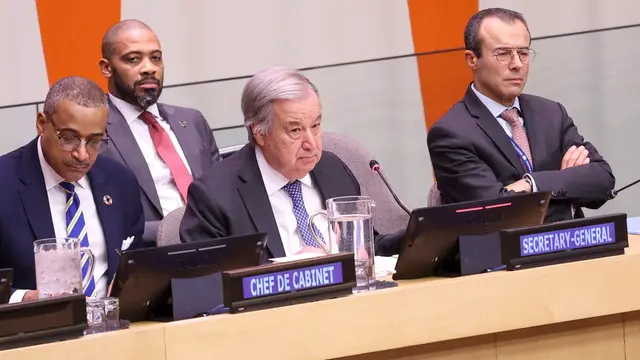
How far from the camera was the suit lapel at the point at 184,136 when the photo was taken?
407 cm

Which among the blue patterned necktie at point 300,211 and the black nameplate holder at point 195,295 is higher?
the blue patterned necktie at point 300,211

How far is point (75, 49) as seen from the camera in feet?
16.7

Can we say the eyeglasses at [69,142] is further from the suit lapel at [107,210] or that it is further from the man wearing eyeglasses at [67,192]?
the suit lapel at [107,210]

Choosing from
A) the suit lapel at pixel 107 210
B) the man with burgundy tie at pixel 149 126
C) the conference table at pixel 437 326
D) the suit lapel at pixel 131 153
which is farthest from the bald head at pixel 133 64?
the conference table at pixel 437 326

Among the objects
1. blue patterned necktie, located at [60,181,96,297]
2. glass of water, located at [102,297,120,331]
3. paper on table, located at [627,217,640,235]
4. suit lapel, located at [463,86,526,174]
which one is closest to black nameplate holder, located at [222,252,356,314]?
glass of water, located at [102,297,120,331]

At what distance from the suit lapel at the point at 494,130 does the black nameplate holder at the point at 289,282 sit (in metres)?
1.29

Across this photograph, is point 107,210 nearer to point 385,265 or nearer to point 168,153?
point 385,265

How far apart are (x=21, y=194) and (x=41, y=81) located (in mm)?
2301

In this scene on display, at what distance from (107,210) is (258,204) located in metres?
0.40

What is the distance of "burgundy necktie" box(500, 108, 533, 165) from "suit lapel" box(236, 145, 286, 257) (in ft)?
3.19

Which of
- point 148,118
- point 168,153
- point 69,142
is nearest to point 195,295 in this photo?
point 69,142

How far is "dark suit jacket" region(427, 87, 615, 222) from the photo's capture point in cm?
348

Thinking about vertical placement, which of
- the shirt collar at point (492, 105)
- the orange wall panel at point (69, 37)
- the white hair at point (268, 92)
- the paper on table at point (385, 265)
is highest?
the orange wall panel at point (69, 37)

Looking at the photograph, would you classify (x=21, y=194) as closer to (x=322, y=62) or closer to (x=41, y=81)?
(x=41, y=81)
